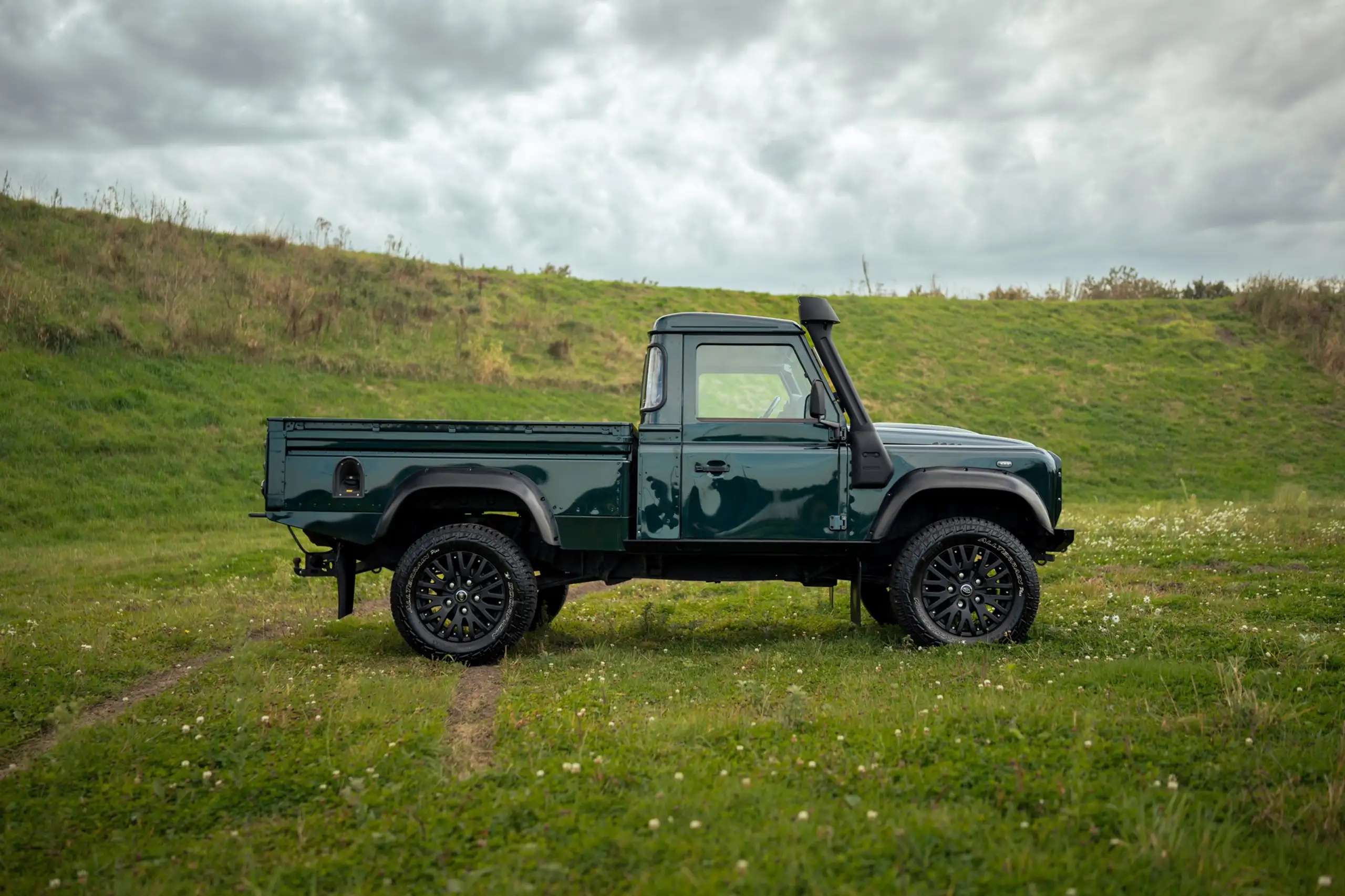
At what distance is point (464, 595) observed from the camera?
302 inches

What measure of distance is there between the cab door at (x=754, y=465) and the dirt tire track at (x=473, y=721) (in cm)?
181

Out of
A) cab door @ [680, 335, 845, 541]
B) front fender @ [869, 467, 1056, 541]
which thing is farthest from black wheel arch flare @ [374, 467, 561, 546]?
front fender @ [869, 467, 1056, 541]

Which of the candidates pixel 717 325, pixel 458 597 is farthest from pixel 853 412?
pixel 458 597

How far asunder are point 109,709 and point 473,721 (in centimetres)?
255

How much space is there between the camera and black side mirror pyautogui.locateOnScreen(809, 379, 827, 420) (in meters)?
7.58

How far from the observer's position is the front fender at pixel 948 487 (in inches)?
298

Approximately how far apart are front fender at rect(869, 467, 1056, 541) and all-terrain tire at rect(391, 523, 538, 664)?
2.70 m

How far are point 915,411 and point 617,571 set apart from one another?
23.5 metres

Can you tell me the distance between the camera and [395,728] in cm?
566

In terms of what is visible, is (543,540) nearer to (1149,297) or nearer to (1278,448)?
(1278,448)

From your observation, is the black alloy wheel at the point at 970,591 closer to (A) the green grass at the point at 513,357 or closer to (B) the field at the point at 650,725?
(B) the field at the point at 650,725

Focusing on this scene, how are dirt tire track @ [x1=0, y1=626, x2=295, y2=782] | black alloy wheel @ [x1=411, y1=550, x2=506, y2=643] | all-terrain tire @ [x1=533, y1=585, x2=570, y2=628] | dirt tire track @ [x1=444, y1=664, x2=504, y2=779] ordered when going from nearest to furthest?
dirt tire track @ [x1=444, y1=664, x2=504, y2=779]
dirt tire track @ [x1=0, y1=626, x2=295, y2=782]
black alloy wheel @ [x1=411, y1=550, x2=506, y2=643]
all-terrain tire @ [x1=533, y1=585, x2=570, y2=628]

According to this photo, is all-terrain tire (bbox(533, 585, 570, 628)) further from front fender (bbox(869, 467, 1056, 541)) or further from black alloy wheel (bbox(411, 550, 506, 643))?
front fender (bbox(869, 467, 1056, 541))

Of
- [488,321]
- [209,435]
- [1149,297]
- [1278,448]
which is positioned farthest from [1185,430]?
[209,435]
